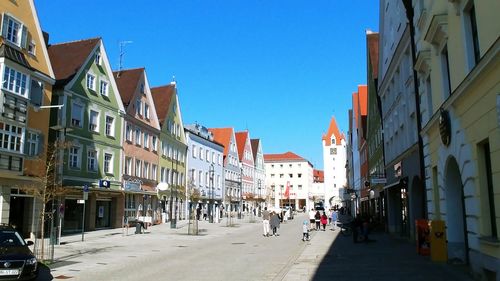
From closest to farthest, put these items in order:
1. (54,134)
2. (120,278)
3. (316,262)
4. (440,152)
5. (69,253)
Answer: (120,278)
(440,152)
(316,262)
(69,253)
(54,134)

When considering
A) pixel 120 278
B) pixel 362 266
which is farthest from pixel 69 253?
pixel 362 266

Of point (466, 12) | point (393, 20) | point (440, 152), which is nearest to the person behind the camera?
point (466, 12)

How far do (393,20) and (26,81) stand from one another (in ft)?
66.9

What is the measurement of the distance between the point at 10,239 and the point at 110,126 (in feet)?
89.8

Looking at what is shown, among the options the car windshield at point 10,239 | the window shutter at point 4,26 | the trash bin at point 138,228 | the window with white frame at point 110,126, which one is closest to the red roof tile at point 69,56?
the window with white frame at point 110,126

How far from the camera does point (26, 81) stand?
27391 mm

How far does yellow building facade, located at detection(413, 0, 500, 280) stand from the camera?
32.7ft

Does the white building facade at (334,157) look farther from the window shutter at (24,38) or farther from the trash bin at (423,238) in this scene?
the trash bin at (423,238)

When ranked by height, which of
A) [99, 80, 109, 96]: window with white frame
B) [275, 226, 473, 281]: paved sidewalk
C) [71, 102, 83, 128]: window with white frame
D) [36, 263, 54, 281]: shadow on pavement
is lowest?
[36, 263, 54, 281]: shadow on pavement

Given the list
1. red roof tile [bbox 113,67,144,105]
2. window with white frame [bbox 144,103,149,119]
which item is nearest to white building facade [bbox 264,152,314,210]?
window with white frame [bbox 144,103,149,119]

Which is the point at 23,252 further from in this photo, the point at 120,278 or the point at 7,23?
the point at 7,23

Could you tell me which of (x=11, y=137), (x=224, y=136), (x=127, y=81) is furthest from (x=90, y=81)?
(x=224, y=136)

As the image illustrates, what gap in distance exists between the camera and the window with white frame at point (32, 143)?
28.2 metres

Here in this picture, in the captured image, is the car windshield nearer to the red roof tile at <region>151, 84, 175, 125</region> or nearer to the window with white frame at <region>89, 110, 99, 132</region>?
the window with white frame at <region>89, 110, 99, 132</region>
